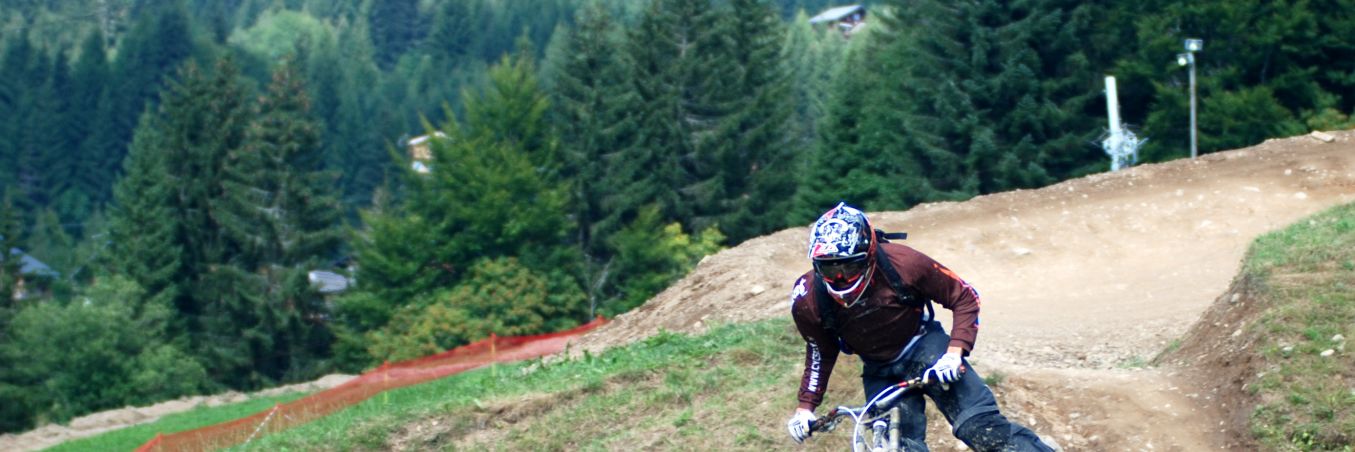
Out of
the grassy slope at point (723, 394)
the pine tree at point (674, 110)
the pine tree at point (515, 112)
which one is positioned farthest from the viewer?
the pine tree at point (515, 112)

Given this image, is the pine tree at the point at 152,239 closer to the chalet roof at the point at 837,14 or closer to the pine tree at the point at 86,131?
the pine tree at the point at 86,131

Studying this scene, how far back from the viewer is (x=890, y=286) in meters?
6.86

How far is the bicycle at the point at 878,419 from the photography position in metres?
6.57

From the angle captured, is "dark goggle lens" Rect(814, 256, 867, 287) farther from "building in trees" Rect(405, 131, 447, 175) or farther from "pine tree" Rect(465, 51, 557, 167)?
"building in trees" Rect(405, 131, 447, 175)

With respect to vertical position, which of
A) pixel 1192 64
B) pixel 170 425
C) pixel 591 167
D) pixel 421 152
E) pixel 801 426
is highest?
pixel 421 152

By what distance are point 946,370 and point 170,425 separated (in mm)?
18913

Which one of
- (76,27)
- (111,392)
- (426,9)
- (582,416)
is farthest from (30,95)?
(582,416)

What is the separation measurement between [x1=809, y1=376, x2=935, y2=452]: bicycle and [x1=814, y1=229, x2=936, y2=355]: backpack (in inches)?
15.6

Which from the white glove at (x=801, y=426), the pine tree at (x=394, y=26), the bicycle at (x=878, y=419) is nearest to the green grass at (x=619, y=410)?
the white glove at (x=801, y=426)

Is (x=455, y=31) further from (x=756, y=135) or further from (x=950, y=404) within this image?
(x=950, y=404)

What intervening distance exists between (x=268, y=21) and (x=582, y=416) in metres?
167

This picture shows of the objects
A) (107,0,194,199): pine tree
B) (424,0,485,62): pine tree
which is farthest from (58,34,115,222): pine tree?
(424,0,485,62): pine tree

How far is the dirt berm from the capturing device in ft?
30.5

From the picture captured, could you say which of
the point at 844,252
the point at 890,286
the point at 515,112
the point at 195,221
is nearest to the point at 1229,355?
the point at 890,286
